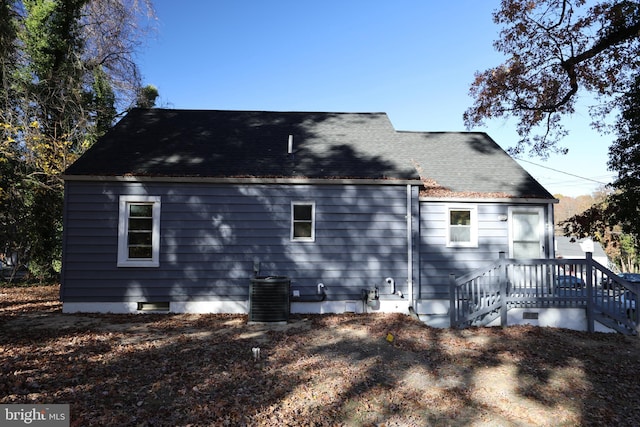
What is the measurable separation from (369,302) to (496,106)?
31.7 feet

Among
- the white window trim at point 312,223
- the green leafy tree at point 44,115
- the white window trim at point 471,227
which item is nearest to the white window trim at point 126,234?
the white window trim at point 312,223

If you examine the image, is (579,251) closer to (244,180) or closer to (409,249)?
(409,249)

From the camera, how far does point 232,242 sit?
897 centimetres

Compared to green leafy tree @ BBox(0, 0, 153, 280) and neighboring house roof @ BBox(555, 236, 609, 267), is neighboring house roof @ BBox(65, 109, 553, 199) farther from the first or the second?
neighboring house roof @ BBox(555, 236, 609, 267)

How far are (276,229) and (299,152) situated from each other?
2.46 m

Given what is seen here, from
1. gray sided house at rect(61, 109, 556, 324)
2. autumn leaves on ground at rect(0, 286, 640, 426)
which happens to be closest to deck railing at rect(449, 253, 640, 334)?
autumn leaves on ground at rect(0, 286, 640, 426)

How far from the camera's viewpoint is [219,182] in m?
8.96

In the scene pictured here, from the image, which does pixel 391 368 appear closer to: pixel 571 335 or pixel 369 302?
pixel 369 302

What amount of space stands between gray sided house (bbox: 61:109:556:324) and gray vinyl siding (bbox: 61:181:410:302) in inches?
1.0

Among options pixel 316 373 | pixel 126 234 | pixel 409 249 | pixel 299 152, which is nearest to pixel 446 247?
pixel 409 249

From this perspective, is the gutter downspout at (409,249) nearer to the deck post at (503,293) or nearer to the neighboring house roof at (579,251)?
the deck post at (503,293)

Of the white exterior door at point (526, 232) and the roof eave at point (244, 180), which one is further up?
the roof eave at point (244, 180)

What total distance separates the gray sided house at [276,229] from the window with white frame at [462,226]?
3 centimetres

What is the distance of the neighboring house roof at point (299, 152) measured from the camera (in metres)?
9.20
